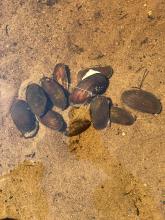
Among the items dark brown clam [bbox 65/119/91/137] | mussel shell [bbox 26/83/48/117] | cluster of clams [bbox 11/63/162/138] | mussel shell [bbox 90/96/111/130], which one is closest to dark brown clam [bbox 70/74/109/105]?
cluster of clams [bbox 11/63/162/138]

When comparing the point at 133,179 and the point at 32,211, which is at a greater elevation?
the point at 133,179

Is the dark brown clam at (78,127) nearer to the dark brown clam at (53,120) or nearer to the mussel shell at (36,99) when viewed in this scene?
the dark brown clam at (53,120)

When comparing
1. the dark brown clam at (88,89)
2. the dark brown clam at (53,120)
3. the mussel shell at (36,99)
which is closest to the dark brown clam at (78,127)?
the dark brown clam at (53,120)

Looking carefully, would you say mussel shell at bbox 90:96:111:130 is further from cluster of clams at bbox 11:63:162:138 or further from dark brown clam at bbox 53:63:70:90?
dark brown clam at bbox 53:63:70:90

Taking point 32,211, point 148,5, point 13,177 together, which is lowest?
point 32,211

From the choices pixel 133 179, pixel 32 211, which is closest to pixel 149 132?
pixel 133 179

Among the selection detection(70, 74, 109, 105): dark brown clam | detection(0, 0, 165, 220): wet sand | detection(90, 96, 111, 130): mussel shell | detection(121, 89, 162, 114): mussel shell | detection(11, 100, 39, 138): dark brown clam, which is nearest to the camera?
detection(0, 0, 165, 220): wet sand

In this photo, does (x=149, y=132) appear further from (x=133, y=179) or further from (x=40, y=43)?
(x=40, y=43)
